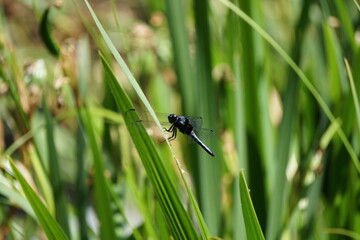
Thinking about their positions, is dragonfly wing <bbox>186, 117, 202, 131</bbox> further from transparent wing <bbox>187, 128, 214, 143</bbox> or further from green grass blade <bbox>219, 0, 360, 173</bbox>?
green grass blade <bbox>219, 0, 360, 173</bbox>

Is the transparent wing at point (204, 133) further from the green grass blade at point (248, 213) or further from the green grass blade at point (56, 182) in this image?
the green grass blade at point (248, 213)

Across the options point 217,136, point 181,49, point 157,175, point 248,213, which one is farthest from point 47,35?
point 248,213

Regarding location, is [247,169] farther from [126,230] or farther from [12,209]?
[12,209]

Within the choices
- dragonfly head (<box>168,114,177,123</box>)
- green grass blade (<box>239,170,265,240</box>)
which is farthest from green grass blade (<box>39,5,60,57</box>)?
green grass blade (<box>239,170,265,240</box>)

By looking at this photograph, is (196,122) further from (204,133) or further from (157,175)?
(157,175)

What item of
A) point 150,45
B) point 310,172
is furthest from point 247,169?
point 150,45

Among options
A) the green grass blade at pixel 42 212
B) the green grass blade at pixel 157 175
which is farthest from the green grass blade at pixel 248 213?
the green grass blade at pixel 42 212
